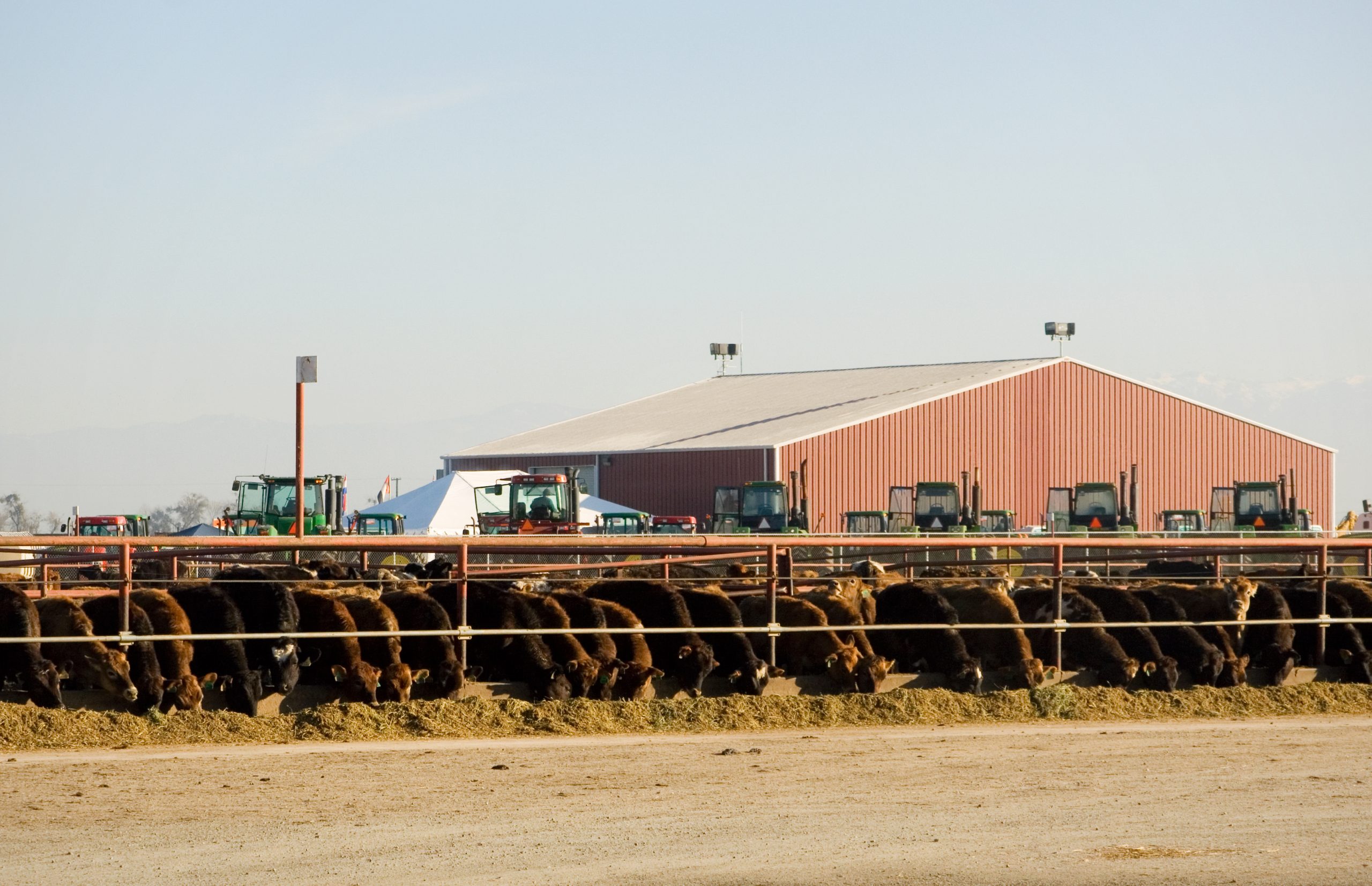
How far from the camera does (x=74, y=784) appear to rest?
971cm

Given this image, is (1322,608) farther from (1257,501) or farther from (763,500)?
(1257,501)

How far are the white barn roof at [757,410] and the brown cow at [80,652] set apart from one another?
38.9m

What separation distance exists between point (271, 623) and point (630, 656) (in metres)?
2.69

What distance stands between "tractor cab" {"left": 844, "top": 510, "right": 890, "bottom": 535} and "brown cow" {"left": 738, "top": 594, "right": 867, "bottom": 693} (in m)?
26.2

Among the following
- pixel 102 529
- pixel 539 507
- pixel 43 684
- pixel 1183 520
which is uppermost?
pixel 539 507

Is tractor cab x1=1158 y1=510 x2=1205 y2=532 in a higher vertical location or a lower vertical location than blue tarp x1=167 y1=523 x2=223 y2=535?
higher

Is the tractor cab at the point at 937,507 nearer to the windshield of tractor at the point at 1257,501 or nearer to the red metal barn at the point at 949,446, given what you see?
the windshield of tractor at the point at 1257,501

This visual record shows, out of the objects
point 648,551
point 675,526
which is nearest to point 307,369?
Result: point 648,551

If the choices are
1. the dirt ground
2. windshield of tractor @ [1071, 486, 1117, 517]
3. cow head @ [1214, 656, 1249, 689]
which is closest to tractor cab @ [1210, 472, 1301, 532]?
windshield of tractor @ [1071, 486, 1117, 517]

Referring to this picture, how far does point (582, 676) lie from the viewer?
12.9 m

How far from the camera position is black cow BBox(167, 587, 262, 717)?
12148 millimetres

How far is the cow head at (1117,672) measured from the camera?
14305 millimetres

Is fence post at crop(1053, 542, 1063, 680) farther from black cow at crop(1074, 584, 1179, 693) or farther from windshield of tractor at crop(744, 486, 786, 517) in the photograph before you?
windshield of tractor at crop(744, 486, 786, 517)

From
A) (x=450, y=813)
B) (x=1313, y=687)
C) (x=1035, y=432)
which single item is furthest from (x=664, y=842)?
(x=1035, y=432)
